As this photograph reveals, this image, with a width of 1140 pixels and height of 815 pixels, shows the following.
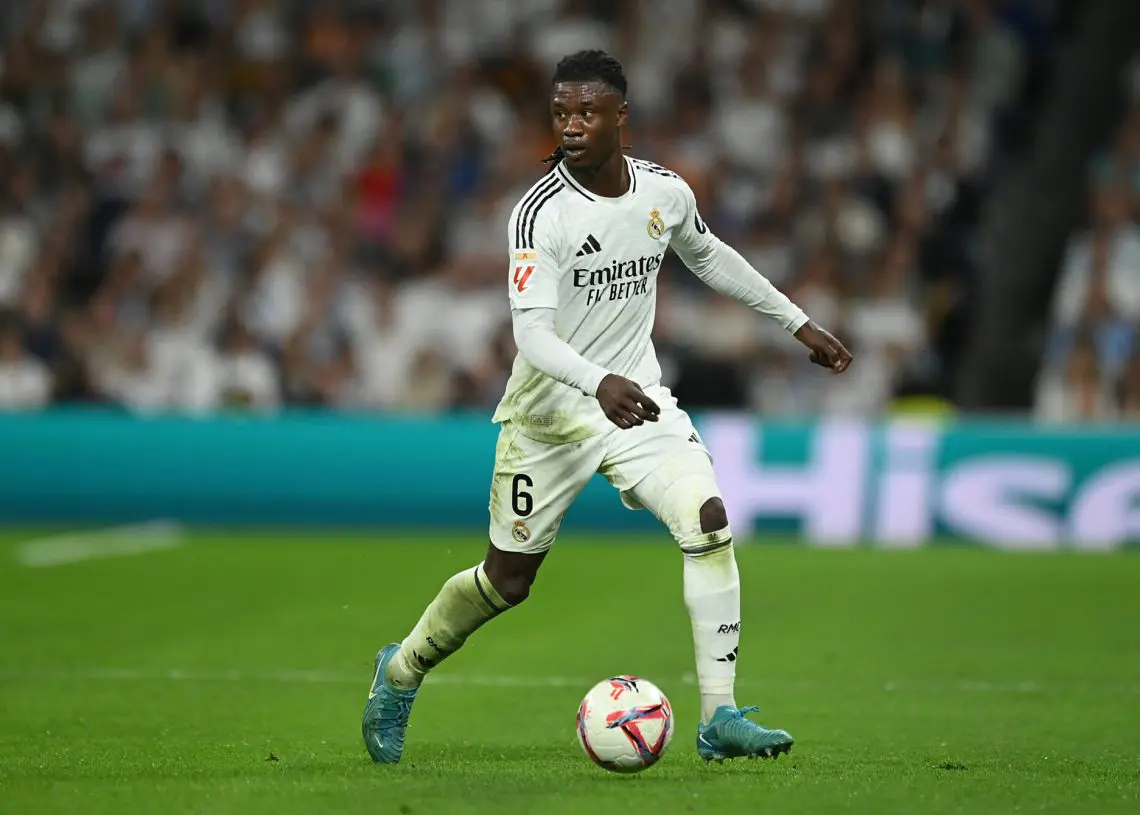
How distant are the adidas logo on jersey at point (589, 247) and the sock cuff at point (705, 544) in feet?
3.59

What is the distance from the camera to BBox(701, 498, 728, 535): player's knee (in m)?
6.55

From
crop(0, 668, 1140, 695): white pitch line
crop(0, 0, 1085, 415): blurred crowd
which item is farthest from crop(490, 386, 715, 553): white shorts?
crop(0, 0, 1085, 415): blurred crowd

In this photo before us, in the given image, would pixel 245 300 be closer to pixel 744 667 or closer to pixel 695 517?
pixel 744 667

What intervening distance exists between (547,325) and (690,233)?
0.89m

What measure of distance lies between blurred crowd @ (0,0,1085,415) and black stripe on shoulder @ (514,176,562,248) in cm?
943

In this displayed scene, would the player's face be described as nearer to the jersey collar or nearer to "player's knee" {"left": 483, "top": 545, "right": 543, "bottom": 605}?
the jersey collar

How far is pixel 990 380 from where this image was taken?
670 inches

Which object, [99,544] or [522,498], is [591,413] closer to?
[522,498]

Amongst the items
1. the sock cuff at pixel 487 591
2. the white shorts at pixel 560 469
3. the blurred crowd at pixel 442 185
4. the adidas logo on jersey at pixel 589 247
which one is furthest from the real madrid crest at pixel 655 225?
the blurred crowd at pixel 442 185

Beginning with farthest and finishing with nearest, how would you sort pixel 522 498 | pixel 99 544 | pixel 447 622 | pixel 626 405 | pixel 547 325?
1. pixel 99 544
2. pixel 447 622
3. pixel 522 498
4. pixel 547 325
5. pixel 626 405

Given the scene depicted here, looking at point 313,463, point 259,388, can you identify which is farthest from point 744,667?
point 259,388

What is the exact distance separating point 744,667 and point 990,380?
26.4 ft

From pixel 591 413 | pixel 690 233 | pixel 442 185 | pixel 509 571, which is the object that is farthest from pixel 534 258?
pixel 442 185

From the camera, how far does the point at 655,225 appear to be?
22.4 feet
